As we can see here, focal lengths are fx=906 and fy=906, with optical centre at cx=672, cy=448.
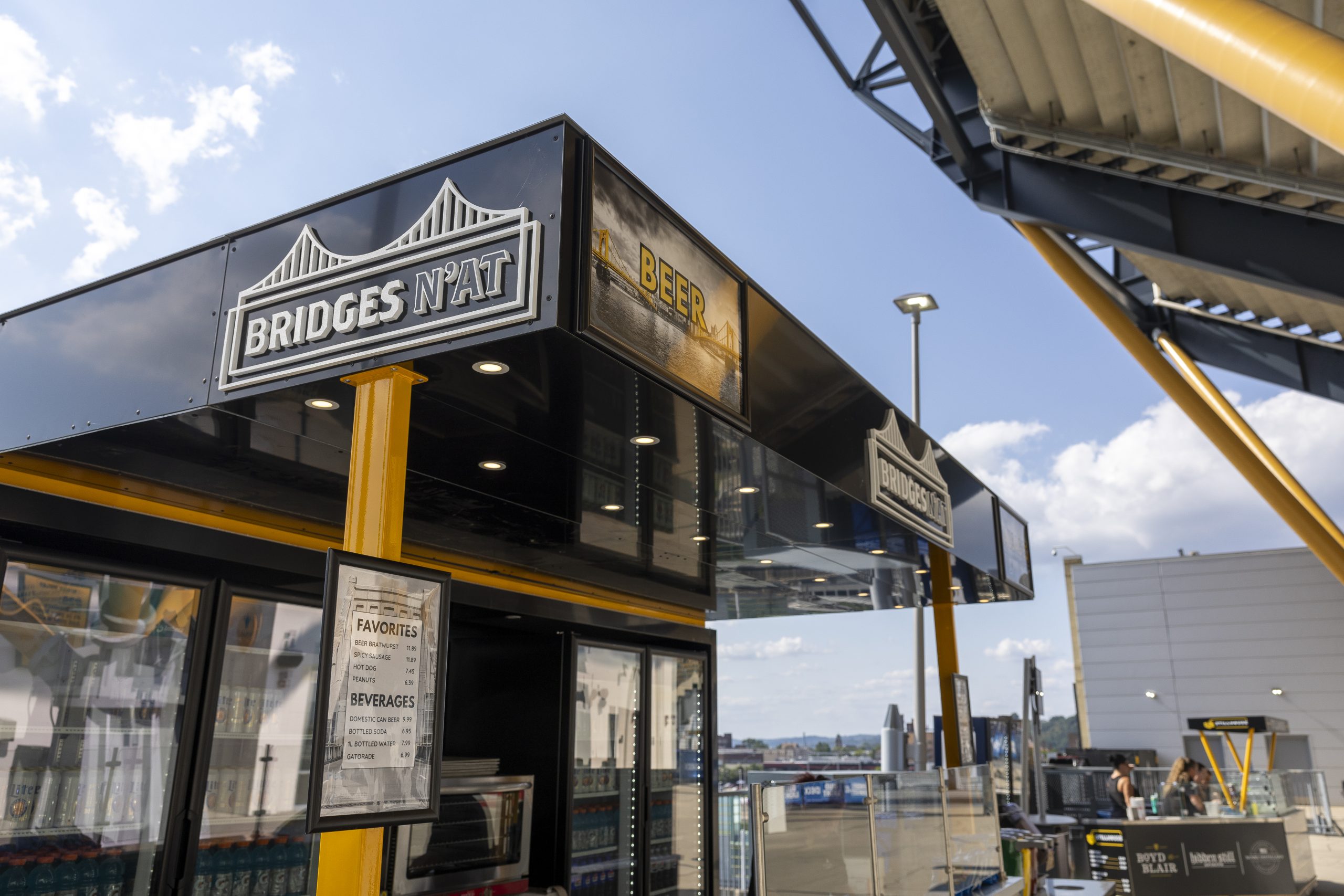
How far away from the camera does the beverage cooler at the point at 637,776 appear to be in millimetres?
6805

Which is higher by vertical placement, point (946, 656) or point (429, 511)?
point (429, 511)

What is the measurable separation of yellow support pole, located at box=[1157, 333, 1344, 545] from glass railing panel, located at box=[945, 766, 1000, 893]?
664cm

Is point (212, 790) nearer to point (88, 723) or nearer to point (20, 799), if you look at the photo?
point (88, 723)

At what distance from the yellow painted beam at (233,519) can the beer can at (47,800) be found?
1287 mm

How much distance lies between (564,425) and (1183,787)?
10666 mm

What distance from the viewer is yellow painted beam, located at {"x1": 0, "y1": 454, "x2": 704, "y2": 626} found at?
422cm

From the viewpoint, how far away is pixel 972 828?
20.7 ft

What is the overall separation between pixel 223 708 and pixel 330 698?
2.96 m

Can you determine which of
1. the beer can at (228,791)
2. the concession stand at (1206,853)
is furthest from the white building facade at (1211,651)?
the beer can at (228,791)

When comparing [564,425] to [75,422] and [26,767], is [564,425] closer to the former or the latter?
[75,422]

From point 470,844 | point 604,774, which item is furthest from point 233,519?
point 604,774

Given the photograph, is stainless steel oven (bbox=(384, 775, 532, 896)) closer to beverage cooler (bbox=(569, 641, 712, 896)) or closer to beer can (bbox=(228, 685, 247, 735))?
beverage cooler (bbox=(569, 641, 712, 896))

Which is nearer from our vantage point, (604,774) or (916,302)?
(604,774)

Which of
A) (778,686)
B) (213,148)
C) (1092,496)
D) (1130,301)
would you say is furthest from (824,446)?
(1092,496)
